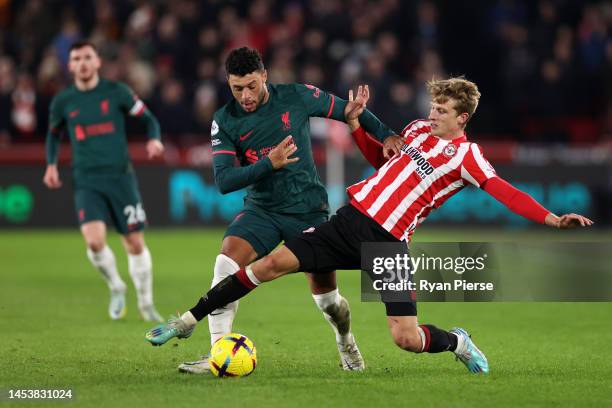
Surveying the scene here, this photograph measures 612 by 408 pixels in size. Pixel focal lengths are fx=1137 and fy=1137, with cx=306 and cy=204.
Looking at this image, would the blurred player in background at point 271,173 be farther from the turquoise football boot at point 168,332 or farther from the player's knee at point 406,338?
the player's knee at point 406,338

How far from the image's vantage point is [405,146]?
7098 mm


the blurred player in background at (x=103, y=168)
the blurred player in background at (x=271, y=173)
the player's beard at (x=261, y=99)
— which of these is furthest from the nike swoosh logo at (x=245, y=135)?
the blurred player in background at (x=103, y=168)

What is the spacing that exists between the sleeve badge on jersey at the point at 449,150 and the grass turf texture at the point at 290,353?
138 centimetres

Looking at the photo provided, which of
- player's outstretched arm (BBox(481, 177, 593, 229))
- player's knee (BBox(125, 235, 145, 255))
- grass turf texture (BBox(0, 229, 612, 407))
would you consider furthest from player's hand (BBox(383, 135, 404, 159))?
player's knee (BBox(125, 235, 145, 255))

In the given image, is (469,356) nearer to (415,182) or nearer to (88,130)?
(415,182)

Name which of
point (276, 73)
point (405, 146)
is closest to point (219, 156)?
A: point (405, 146)

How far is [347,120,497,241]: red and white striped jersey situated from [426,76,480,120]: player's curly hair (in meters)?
0.20

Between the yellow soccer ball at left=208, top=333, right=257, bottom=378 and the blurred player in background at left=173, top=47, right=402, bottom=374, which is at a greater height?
the blurred player in background at left=173, top=47, right=402, bottom=374

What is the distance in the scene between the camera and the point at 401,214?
698cm

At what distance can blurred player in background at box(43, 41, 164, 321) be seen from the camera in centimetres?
1030

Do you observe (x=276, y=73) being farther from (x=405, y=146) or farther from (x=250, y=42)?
(x=405, y=146)

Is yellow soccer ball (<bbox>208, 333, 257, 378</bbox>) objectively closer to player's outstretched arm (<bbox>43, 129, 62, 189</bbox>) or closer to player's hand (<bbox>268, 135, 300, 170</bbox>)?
player's hand (<bbox>268, 135, 300, 170</bbox>)

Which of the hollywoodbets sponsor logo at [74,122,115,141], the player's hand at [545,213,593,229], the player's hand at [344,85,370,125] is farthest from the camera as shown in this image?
the hollywoodbets sponsor logo at [74,122,115,141]

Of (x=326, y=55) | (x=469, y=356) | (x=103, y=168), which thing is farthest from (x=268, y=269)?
(x=326, y=55)
